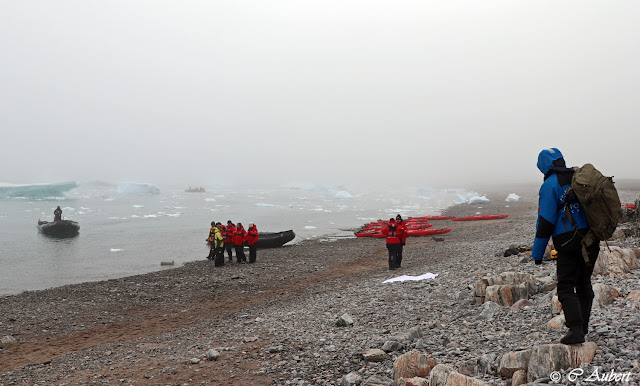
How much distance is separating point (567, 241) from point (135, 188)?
343 ft

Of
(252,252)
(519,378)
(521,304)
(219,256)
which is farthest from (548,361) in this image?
(219,256)

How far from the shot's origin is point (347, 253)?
2314 centimetres

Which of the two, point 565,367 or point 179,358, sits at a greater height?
point 565,367

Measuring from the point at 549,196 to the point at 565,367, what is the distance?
1.53m

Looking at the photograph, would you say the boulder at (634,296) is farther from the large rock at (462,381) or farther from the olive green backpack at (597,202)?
the large rock at (462,381)

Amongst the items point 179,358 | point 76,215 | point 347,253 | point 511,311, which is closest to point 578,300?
point 511,311

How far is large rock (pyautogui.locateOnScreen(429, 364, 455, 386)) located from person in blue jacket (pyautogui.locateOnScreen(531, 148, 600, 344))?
1110 mm

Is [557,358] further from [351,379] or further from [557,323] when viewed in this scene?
[351,379]

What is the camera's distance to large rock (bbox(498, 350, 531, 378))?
14.3ft

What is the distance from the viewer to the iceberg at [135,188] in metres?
98.7

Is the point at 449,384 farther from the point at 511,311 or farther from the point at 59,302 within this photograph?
the point at 59,302

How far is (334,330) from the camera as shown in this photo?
856 centimetres

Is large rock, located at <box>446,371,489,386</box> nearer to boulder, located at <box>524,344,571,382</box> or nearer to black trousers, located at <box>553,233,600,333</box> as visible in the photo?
boulder, located at <box>524,344,571,382</box>

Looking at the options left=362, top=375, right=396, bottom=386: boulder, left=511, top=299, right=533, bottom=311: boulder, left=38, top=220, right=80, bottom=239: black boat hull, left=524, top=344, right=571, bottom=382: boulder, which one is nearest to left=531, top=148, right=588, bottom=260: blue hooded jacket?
left=524, top=344, right=571, bottom=382: boulder
